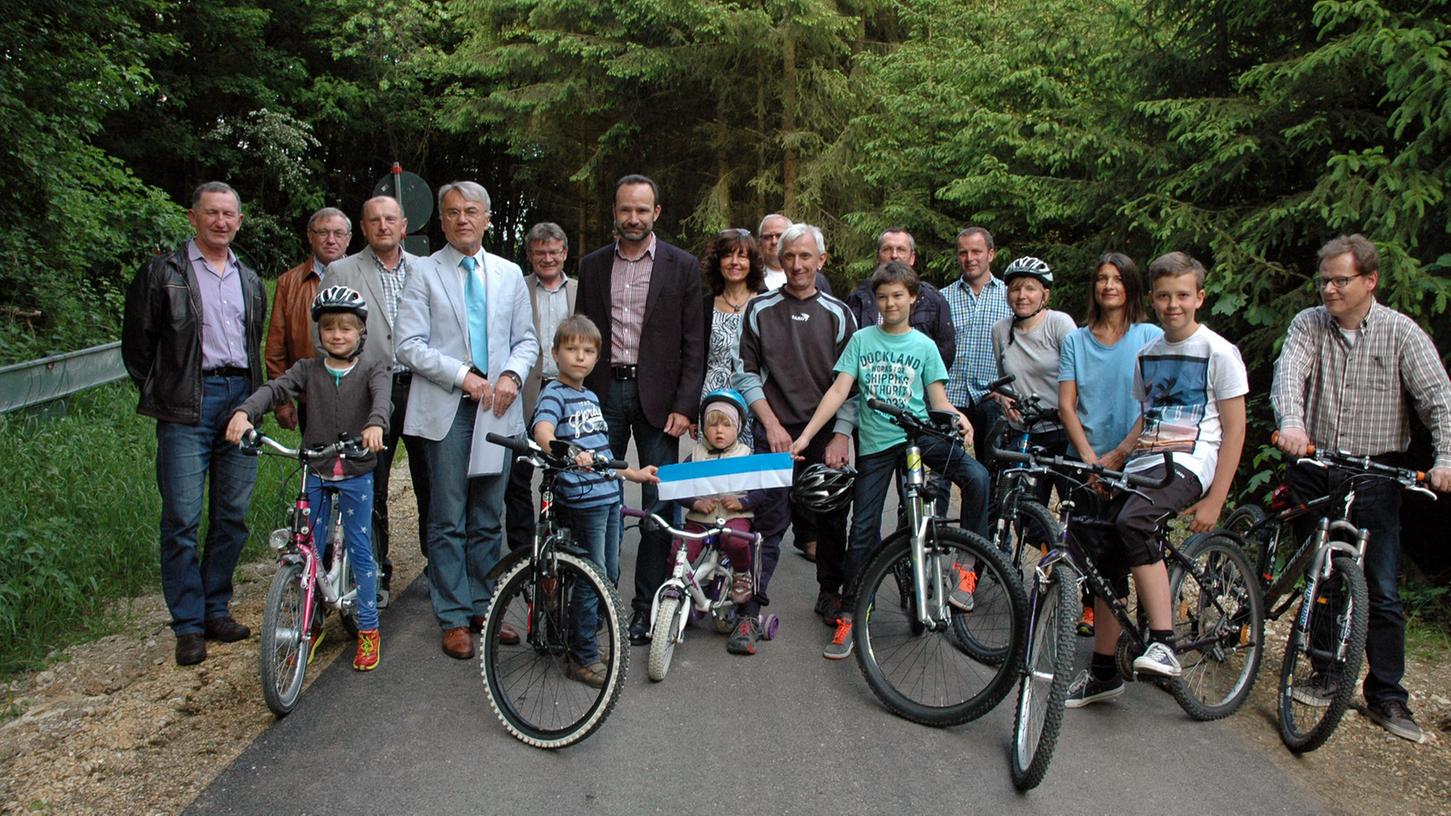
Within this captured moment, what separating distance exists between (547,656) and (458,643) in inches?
35.7

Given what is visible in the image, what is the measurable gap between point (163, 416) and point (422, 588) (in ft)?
6.57

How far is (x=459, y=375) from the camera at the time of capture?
5.32 m

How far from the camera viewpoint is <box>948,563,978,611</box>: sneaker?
15.8ft

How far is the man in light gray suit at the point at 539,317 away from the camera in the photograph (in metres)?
6.29

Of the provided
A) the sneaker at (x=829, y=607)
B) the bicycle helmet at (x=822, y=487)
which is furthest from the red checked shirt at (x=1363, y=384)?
the sneaker at (x=829, y=607)

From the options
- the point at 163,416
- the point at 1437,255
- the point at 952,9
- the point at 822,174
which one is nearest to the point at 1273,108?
the point at 1437,255

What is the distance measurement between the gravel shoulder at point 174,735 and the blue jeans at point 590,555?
132cm

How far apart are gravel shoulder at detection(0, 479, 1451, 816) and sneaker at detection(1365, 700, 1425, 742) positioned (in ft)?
0.14

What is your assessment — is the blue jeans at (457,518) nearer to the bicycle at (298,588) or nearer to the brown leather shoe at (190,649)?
the bicycle at (298,588)

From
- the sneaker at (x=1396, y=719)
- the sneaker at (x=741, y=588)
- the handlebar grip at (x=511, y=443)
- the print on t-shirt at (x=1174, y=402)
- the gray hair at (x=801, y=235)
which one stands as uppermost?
the gray hair at (x=801, y=235)

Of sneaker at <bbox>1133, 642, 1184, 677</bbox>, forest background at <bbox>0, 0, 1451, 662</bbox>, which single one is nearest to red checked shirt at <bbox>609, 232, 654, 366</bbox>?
sneaker at <bbox>1133, 642, 1184, 677</bbox>

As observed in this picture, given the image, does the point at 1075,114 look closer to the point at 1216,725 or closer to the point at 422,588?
the point at 1216,725

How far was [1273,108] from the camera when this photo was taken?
23.9ft

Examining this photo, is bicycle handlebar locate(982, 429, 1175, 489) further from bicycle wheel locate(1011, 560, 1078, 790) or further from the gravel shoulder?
the gravel shoulder
